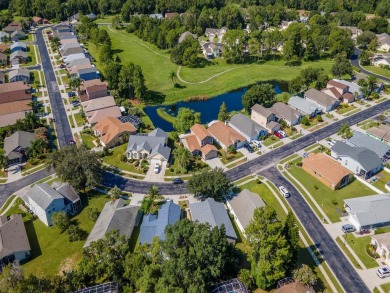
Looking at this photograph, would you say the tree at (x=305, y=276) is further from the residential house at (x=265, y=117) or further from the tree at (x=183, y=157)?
the residential house at (x=265, y=117)

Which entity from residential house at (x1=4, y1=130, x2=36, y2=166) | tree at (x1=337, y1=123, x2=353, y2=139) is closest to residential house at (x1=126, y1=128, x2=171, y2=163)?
residential house at (x1=4, y1=130, x2=36, y2=166)

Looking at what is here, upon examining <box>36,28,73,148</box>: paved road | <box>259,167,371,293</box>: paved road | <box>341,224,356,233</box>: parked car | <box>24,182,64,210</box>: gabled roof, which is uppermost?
<box>24,182,64,210</box>: gabled roof

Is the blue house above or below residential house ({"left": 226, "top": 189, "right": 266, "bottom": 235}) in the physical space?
above

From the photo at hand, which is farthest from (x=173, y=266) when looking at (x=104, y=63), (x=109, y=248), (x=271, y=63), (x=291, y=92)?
(x=271, y=63)

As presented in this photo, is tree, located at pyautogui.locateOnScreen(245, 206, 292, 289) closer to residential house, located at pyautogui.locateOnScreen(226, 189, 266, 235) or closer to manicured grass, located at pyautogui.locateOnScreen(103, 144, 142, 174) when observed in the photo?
residential house, located at pyautogui.locateOnScreen(226, 189, 266, 235)

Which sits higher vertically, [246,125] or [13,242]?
[246,125]

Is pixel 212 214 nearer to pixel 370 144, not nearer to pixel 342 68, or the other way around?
pixel 370 144

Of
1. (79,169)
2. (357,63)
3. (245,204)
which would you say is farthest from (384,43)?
(79,169)
